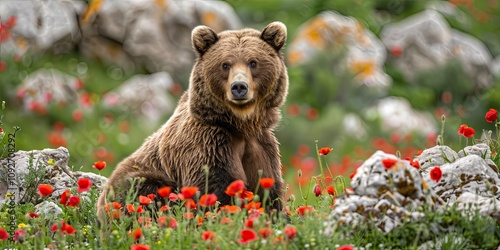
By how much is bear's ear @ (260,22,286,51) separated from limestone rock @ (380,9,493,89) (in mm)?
8564

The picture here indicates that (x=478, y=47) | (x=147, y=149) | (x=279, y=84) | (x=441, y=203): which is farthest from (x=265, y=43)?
(x=478, y=47)

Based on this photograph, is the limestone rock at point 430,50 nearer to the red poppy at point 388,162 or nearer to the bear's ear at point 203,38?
the bear's ear at point 203,38

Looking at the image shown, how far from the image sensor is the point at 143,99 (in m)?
12.2

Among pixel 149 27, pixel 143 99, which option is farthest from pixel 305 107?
pixel 149 27

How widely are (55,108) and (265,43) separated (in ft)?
20.8

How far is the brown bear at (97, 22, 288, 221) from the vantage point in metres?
5.88

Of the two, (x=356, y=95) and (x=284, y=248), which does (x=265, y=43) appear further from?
(x=356, y=95)

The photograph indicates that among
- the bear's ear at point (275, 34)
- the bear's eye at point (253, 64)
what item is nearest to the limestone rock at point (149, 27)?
the bear's ear at point (275, 34)

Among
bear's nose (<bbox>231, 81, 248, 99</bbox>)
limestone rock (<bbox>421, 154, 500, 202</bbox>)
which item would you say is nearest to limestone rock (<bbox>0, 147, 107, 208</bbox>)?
bear's nose (<bbox>231, 81, 248, 99</bbox>)

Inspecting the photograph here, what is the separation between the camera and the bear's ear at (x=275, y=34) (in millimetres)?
6165

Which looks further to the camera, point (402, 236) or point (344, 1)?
point (344, 1)

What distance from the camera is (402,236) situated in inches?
175

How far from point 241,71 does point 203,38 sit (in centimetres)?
44

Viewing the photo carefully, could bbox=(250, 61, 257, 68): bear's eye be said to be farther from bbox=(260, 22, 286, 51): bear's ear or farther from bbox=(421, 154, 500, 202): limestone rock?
bbox=(421, 154, 500, 202): limestone rock
